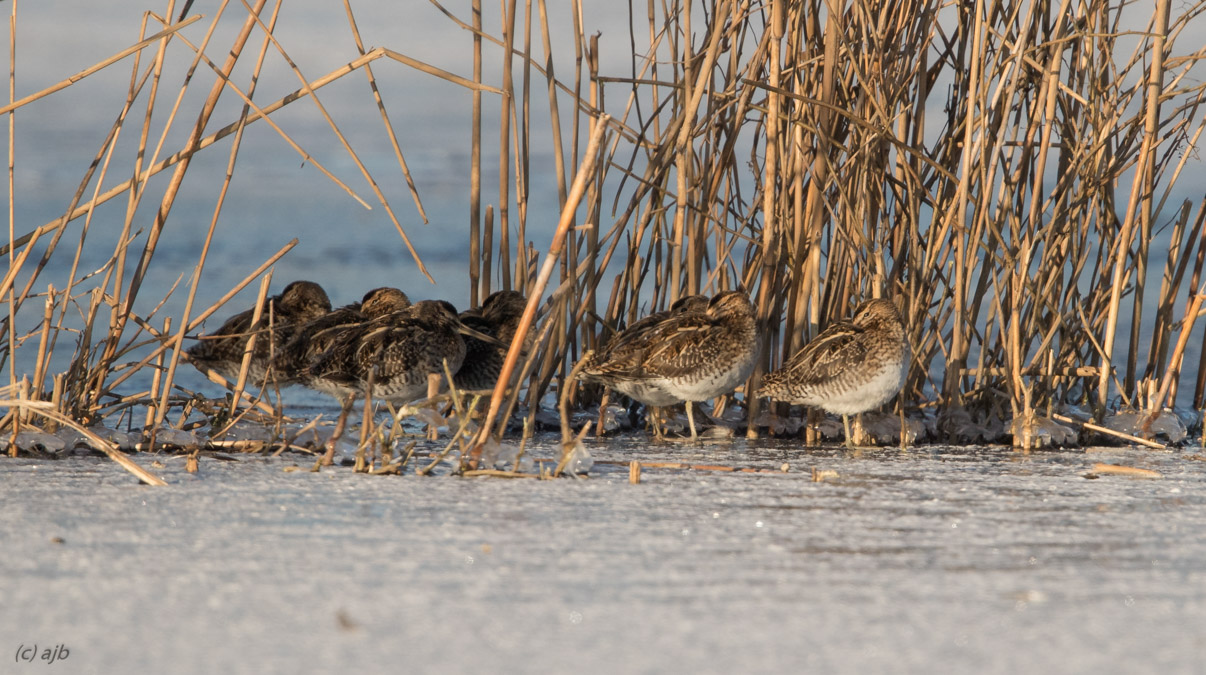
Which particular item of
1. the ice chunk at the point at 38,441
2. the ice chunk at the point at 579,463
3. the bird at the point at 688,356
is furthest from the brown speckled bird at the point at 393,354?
the ice chunk at the point at 579,463

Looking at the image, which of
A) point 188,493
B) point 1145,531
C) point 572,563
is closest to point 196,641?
point 572,563

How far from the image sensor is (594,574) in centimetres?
241

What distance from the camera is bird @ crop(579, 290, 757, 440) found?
218 inches

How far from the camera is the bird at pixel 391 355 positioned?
5.76 meters

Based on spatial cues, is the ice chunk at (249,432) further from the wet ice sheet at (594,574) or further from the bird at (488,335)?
the bird at (488,335)

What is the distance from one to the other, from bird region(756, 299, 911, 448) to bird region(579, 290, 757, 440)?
20cm

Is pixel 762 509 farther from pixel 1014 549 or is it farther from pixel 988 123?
pixel 988 123

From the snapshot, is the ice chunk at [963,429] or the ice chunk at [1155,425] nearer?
the ice chunk at [1155,425]

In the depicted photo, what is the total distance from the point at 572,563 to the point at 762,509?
88cm

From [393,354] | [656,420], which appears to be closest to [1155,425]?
[656,420]

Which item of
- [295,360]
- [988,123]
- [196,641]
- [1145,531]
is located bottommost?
[196,641]

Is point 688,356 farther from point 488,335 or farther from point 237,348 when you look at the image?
point 237,348

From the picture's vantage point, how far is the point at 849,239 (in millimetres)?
5617

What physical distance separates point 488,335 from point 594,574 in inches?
143
